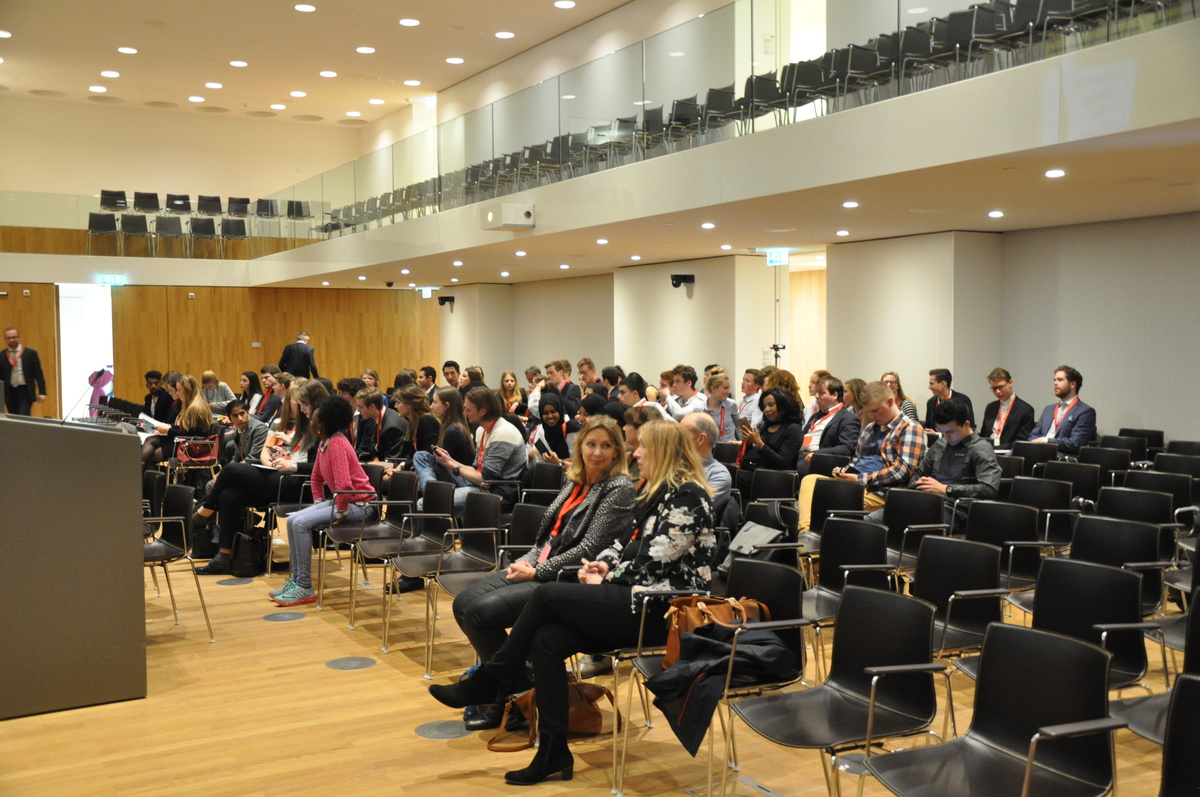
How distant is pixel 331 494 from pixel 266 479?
2.86 feet

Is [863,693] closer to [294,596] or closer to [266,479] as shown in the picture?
[294,596]

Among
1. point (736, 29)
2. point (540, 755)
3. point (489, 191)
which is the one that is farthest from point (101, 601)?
point (489, 191)

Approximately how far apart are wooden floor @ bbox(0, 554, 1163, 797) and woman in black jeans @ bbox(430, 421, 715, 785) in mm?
304

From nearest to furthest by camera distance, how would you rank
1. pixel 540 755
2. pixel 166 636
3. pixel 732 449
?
pixel 540 755
pixel 166 636
pixel 732 449

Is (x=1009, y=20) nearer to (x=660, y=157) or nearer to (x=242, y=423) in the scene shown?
(x=660, y=157)

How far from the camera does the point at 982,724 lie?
9.58ft

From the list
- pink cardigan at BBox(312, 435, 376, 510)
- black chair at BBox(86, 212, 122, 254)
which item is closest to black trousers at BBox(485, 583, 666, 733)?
pink cardigan at BBox(312, 435, 376, 510)

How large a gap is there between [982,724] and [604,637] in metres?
1.40

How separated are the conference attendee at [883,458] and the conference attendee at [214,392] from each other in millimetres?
8484

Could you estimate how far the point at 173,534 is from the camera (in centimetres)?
622

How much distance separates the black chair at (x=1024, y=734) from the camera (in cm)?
262

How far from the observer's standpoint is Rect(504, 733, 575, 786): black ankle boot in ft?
12.2

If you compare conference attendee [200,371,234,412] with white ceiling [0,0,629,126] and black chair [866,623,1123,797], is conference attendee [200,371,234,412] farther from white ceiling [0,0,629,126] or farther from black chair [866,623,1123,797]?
black chair [866,623,1123,797]

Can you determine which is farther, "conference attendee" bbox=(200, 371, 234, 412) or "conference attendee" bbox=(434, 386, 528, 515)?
"conference attendee" bbox=(200, 371, 234, 412)
